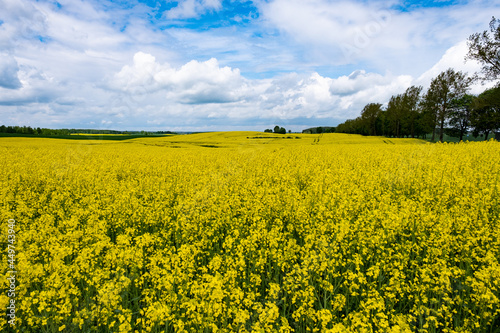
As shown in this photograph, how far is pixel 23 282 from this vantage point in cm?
388

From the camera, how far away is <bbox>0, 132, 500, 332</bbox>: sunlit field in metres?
3.28

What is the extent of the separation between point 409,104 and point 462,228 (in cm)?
7247

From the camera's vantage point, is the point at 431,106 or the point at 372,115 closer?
the point at 431,106

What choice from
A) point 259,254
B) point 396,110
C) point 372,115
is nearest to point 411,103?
point 396,110

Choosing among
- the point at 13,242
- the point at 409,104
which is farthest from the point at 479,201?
the point at 409,104

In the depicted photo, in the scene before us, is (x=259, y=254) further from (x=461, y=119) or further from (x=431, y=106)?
(x=461, y=119)

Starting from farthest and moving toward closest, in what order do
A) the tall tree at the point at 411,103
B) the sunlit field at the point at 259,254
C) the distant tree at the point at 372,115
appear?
the distant tree at the point at 372,115 → the tall tree at the point at 411,103 → the sunlit field at the point at 259,254

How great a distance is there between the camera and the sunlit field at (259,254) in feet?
10.8

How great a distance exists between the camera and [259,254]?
4734mm

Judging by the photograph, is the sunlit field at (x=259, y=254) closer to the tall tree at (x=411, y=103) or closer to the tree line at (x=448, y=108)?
the tree line at (x=448, y=108)

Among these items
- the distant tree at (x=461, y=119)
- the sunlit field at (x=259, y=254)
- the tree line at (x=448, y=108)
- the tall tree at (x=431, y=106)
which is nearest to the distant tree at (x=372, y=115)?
the tree line at (x=448, y=108)

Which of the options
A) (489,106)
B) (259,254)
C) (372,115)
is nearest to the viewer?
(259,254)

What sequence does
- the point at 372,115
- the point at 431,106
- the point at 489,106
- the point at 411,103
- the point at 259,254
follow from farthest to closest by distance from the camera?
the point at 372,115
the point at 411,103
the point at 431,106
the point at 489,106
the point at 259,254

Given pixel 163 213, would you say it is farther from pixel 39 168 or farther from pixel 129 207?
pixel 39 168
